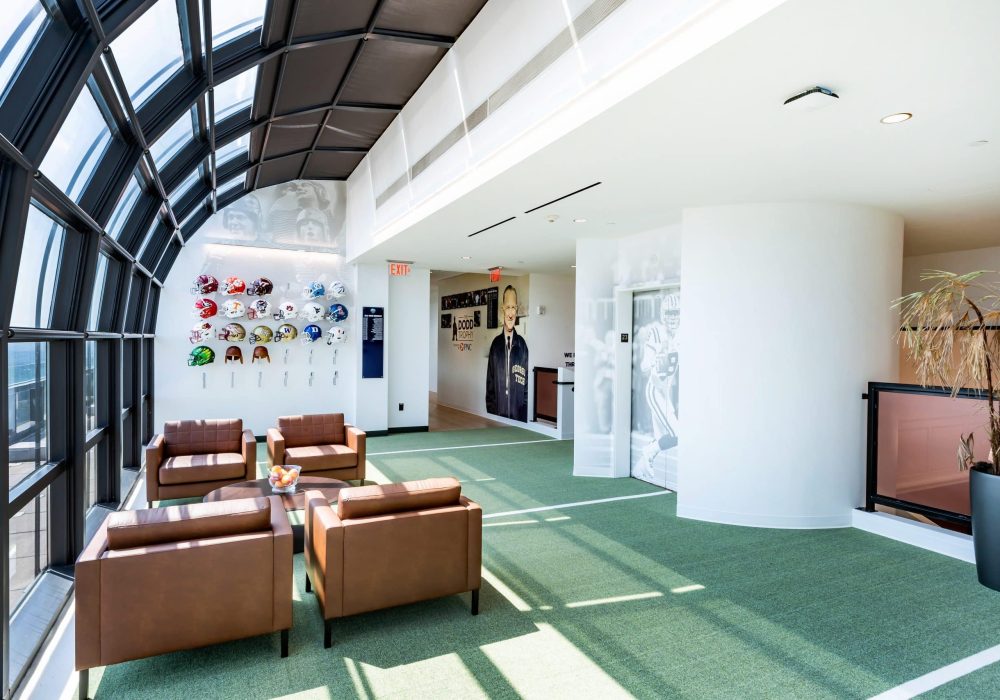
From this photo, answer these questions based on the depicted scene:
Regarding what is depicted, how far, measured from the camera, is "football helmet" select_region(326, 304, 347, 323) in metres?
9.57

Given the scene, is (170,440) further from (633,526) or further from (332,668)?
(633,526)

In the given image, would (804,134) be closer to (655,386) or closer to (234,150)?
(655,386)

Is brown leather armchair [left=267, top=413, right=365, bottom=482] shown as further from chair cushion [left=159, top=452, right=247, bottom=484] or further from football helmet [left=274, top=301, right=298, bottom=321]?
football helmet [left=274, top=301, right=298, bottom=321]

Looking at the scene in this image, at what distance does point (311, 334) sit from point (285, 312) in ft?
1.77

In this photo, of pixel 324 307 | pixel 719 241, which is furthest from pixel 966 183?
pixel 324 307

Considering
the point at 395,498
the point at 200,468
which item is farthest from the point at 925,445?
the point at 200,468

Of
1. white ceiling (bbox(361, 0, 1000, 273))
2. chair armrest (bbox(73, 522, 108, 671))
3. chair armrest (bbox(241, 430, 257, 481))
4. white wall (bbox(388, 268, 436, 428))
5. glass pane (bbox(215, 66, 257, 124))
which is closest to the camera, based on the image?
white ceiling (bbox(361, 0, 1000, 273))

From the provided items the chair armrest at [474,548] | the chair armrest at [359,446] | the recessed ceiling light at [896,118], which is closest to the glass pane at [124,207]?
the chair armrest at [359,446]

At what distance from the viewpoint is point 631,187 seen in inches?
189

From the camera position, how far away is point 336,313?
957 centimetres

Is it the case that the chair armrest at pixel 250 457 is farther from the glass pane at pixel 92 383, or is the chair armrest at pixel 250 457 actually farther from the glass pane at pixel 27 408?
the glass pane at pixel 27 408

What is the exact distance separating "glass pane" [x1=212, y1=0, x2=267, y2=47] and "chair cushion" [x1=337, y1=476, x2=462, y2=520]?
304 cm

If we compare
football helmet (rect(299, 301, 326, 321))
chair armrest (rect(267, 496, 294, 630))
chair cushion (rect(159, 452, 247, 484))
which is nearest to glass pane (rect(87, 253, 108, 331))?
chair cushion (rect(159, 452, 247, 484))

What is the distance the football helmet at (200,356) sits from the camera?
8742 mm
